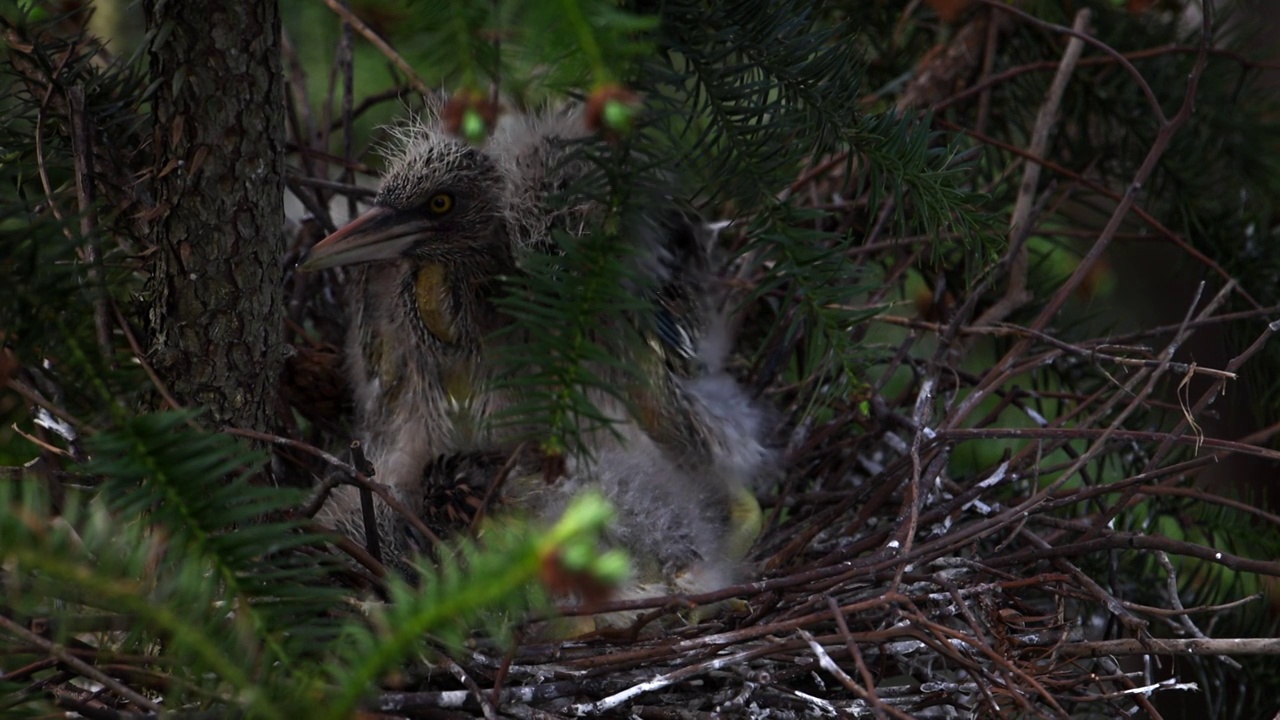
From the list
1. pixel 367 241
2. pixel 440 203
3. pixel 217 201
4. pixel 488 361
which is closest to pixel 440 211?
pixel 440 203

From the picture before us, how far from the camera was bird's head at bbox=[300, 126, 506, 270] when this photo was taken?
1.56 meters

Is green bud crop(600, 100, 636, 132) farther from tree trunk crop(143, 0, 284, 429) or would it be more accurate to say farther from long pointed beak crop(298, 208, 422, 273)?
long pointed beak crop(298, 208, 422, 273)

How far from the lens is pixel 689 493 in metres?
1.65

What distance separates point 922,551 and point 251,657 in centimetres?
77

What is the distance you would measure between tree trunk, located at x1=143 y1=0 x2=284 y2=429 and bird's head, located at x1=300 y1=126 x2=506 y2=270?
1.37 feet

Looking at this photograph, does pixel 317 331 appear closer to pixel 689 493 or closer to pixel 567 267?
pixel 689 493

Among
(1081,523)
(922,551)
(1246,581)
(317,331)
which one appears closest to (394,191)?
(317,331)

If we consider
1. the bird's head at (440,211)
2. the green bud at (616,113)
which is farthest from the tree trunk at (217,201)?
the green bud at (616,113)

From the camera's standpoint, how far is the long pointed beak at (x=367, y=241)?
150cm

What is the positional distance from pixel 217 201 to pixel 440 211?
0.54 metres

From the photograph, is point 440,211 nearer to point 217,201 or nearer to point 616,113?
point 217,201

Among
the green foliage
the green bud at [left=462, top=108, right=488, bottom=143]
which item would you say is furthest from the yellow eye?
the green bud at [left=462, top=108, right=488, bottom=143]

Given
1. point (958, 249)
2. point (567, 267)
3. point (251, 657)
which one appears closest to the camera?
point (251, 657)

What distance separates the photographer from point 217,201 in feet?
3.47
